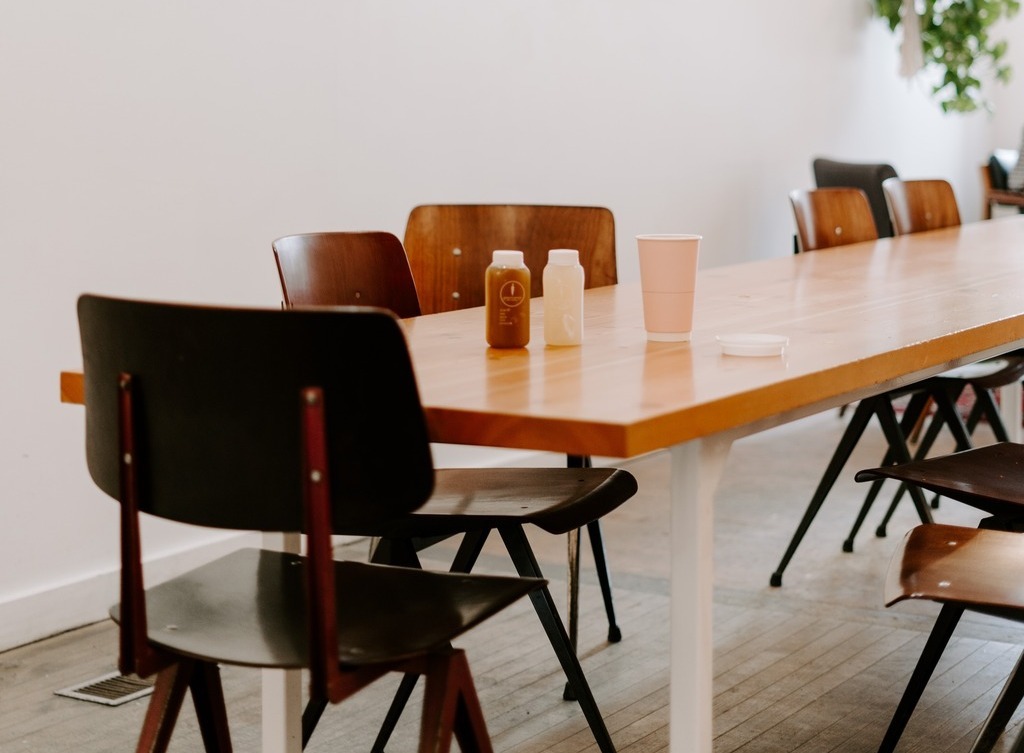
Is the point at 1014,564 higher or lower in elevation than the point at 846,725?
higher

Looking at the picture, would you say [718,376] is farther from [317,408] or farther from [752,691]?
[752,691]

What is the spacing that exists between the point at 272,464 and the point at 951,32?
6203mm

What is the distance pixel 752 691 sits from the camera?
8.86 feet

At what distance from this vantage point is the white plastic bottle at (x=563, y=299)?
6.06 ft

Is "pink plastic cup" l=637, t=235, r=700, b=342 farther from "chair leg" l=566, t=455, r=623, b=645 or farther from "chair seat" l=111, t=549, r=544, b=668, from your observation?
Result: "chair leg" l=566, t=455, r=623, b=645

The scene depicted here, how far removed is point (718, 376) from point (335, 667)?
569 millimetres

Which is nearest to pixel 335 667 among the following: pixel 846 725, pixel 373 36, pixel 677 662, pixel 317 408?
pixel 317 408

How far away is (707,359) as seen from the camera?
1733 mm

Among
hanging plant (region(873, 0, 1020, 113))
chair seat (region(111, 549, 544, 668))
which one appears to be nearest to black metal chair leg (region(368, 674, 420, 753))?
chair seat (region(111, 549, 544, 668))

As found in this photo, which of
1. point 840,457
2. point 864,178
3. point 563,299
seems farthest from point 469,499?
point 864,178

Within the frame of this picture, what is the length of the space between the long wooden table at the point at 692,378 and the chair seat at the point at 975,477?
0.67 ft

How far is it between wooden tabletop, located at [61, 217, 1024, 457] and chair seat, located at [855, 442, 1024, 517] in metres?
0.20

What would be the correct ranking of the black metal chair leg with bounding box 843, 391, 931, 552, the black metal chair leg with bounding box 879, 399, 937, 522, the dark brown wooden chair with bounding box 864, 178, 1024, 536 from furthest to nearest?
the black metal chair leg with bounding box 843, 391, 931, 552
the dark brown wooden chair with bounding box 864, 178, 1024, 536
the black metal chair leg with bounding box 879, 399, 937, 522

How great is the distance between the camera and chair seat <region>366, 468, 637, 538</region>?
2066 mm
